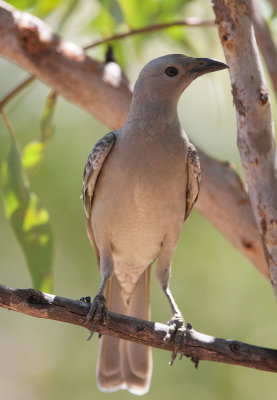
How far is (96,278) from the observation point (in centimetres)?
816

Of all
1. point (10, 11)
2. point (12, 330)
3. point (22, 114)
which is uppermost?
point (22, 114)

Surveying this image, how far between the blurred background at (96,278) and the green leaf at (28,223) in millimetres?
2338

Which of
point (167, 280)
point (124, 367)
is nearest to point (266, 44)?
point (167, 280)

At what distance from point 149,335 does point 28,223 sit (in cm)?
186

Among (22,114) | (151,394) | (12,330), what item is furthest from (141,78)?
(12,330)

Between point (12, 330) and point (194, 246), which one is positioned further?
point (12, 330)

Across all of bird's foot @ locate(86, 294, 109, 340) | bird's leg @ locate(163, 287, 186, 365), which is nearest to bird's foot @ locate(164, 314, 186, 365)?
bird's leg @ locate(163, 287, 186, 365)

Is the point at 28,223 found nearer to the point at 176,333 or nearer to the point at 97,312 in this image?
the point at 97,312

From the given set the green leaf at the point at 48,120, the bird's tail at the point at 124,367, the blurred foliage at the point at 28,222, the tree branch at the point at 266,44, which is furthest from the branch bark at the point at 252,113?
the green leaf at the point at 48,120

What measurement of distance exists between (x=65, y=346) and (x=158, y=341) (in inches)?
208

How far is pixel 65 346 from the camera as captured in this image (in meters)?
8.76

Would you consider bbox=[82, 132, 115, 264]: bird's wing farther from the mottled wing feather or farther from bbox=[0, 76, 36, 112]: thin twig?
bbox=[0, 76, 36, 112]: thin twig

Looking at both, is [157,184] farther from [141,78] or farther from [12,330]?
[12,330]

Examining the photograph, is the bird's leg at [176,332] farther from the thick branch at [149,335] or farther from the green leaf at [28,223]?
the green leaf at [28,223]
